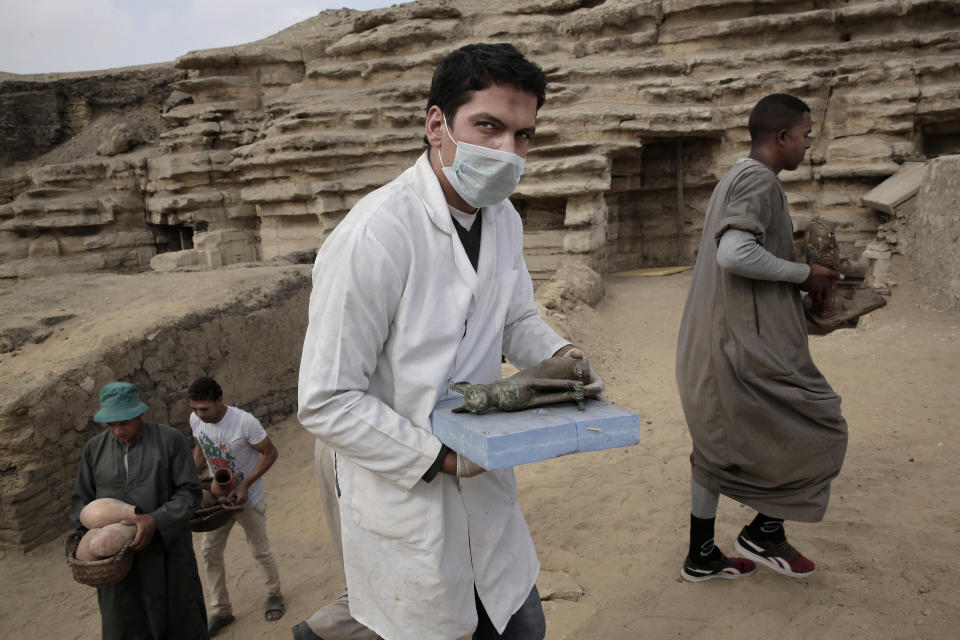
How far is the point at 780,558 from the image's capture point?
286cm

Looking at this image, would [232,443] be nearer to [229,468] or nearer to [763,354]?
[229,468]

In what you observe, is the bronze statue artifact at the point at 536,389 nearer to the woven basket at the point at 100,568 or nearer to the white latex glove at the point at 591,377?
the white latex glove at the point at 591,377

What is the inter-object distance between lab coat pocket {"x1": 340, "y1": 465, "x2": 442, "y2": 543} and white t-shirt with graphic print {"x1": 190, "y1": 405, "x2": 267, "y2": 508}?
8.09 feet

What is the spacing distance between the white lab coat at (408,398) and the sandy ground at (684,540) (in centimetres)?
140

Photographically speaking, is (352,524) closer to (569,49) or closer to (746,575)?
(746,575)

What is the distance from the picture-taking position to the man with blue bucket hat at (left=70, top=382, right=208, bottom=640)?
2.85 meters

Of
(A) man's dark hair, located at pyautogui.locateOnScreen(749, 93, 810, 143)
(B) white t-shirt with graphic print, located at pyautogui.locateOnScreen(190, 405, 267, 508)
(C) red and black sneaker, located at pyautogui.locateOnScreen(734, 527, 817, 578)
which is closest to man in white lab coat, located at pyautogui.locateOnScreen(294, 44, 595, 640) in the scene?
(A) man's dark hair, located at pyautogui.locateOnScreen(749, 93, 810, 143)

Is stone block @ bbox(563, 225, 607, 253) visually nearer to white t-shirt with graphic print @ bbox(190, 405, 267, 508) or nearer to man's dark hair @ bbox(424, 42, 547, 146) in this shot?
white t-shirt with graphic print @ bbox(190, 405, 267, 508)

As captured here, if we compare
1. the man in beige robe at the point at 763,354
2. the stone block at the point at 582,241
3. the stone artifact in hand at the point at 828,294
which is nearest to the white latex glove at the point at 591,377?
the man in beige robe at the point at 763,354

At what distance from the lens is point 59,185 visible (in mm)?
16344

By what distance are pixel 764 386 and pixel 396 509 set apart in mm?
1747

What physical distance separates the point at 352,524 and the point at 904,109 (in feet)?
37.6

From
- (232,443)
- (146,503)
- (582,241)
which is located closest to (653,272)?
(582,241)

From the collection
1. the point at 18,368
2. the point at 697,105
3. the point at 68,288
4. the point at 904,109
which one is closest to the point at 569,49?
the point at 697,105
